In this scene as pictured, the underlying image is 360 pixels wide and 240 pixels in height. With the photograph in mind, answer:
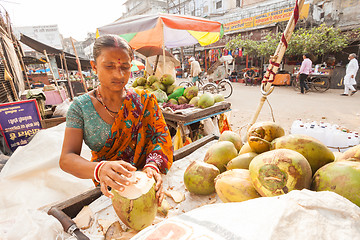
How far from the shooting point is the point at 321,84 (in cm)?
1038

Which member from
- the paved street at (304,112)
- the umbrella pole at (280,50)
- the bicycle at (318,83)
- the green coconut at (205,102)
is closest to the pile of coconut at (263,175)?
the umbrella pole at (280,50)

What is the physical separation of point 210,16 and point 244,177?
76.1ft

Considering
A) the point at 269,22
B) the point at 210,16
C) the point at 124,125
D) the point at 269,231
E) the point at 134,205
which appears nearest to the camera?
the point at 269,231

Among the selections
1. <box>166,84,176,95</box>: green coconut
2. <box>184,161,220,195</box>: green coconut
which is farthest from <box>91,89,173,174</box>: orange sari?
<box>166,84,176,95</box>: green coconut

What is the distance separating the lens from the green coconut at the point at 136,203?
3.24 ft

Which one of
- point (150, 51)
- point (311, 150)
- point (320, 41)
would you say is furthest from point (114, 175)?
point (320, 41)

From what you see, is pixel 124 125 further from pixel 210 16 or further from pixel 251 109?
pixel 210 16

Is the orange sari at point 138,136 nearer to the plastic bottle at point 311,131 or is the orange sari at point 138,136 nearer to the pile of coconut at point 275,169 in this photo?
the pile of coconut at point 275,169

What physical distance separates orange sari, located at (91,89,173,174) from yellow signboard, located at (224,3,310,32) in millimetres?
15538

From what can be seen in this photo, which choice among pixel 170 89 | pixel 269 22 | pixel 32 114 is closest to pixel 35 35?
pixel 32 114

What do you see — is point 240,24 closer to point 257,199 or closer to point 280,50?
point 280,50

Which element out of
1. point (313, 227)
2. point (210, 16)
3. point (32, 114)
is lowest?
point (32, 114)

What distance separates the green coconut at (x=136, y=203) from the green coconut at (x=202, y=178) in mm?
330

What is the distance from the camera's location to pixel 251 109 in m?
7.25
